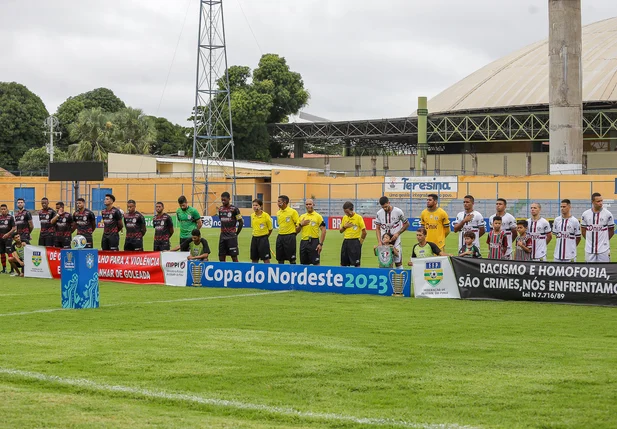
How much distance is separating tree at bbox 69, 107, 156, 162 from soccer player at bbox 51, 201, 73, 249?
175 feet

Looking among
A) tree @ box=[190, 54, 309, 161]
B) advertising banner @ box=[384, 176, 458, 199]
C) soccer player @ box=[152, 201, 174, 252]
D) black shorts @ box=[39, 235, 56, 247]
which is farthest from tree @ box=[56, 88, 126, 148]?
soccer player @ box=[152, 201, 174, 252]

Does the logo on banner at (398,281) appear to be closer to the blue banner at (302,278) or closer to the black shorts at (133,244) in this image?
the blue banner at (302,278)

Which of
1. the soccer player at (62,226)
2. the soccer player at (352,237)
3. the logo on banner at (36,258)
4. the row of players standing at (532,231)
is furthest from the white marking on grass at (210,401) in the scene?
the soccer player at (62,226)

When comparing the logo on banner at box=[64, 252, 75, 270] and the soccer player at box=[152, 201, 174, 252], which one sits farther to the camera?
the soccer player at box=[152, 201, 174, 252]

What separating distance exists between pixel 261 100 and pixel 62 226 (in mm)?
57788

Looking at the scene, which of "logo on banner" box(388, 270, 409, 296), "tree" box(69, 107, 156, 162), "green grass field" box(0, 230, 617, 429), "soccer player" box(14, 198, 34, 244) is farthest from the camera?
"tree" box(69, 107, 156, 162)

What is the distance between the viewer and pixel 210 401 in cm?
801

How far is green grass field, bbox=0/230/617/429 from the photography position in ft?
24.6

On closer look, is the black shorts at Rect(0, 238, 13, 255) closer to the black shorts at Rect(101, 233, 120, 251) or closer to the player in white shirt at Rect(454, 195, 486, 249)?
the black shorts at Rect(101, 233, 120, 251)

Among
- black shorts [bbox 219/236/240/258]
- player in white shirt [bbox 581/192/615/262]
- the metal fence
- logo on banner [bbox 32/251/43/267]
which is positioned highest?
the metal fence

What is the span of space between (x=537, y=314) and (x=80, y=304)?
782cm

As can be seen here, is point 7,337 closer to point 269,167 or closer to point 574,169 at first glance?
point 574,169

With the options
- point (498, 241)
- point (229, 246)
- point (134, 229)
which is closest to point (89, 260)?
point (229, 246)

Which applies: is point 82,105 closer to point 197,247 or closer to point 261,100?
point 261,100
